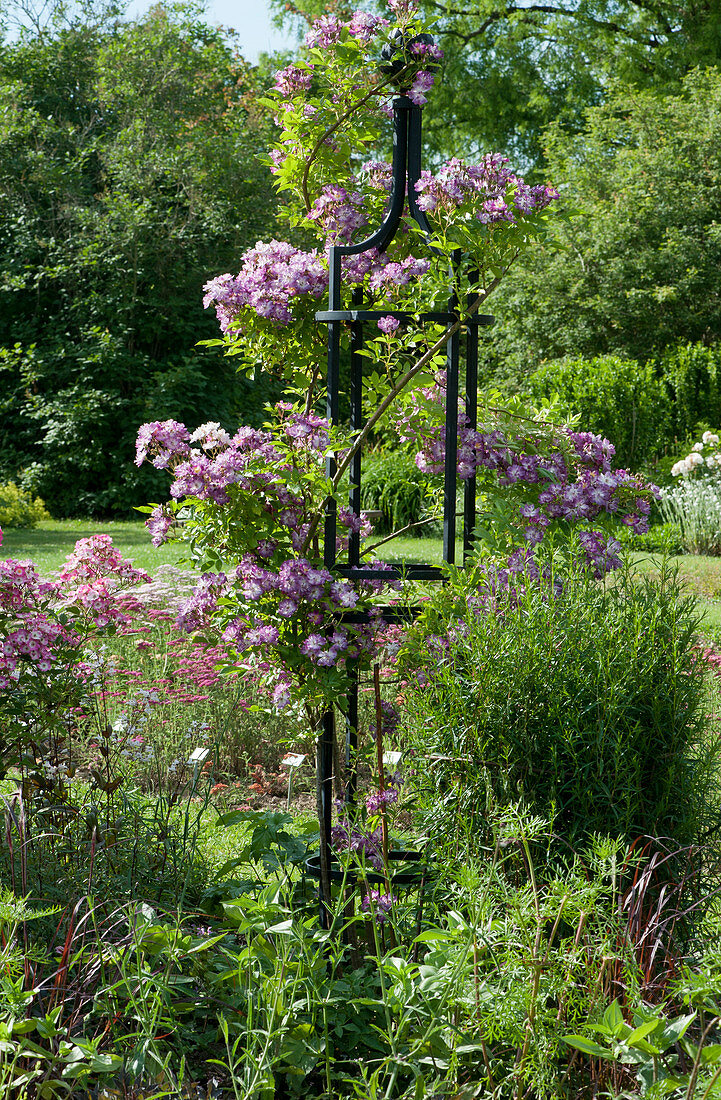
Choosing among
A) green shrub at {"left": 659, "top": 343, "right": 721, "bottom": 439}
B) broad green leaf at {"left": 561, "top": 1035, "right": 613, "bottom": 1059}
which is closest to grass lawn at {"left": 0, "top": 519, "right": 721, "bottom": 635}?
green shrub at {"left": 659, "top": 343, "right": 721, "bottom": 439}

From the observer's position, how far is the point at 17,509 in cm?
1251

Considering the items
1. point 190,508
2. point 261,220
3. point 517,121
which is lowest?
point 190,508

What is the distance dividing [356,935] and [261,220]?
47.7 feet

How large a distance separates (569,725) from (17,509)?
11396 mm

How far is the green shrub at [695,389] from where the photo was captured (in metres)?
12.7

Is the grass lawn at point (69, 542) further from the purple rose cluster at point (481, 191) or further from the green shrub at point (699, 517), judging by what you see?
the purple rose cluster at point (481, 191)

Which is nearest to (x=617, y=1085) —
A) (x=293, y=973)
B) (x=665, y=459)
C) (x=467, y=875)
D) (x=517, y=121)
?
(x=467, y=875)

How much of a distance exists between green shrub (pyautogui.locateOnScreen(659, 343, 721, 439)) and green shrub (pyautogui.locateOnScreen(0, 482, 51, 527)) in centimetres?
832

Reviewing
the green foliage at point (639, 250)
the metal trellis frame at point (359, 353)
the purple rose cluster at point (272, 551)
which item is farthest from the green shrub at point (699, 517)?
the purple rose cluster at point (272, 551)

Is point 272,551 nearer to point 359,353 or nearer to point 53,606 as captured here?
point 359,353

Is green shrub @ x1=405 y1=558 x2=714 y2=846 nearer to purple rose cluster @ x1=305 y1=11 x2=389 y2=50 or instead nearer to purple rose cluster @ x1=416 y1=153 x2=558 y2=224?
purple rose cluster @ x1=416 y1=153 x2=558 y2=224

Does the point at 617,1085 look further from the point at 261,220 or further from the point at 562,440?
the point at 261,220

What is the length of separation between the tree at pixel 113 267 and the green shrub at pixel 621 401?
5.19 meters

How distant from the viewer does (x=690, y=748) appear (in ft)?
7.79
